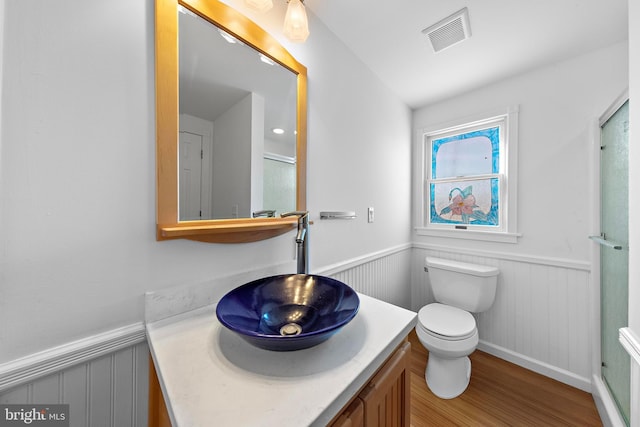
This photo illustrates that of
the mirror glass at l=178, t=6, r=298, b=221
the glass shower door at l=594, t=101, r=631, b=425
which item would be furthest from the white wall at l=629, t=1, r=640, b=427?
the mirror glass at l=178, t=6, r=298, b=221

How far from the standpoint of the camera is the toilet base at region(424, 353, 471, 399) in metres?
1.41

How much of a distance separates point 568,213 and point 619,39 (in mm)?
1019

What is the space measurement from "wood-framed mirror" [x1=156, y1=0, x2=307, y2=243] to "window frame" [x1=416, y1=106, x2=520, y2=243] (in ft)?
5.52

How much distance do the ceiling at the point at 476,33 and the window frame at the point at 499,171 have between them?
29 cm

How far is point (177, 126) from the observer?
74 cm

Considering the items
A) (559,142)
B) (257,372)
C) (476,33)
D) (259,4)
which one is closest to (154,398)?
(257,372)

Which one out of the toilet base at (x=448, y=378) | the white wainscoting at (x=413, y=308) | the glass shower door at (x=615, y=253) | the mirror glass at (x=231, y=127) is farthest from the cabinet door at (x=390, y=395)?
the glass shower door at (x=615, y=253)

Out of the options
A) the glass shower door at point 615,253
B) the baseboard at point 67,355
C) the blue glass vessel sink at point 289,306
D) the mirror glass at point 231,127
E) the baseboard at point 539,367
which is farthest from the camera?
the baseboard at point 539,367

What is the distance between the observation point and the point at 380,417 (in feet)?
2.03

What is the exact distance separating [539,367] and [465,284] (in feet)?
2.30

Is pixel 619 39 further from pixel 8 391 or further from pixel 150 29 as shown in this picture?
pixel 8 391

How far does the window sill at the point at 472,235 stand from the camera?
170 centimetres

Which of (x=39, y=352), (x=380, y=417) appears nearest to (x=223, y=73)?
(x=39, y=352)

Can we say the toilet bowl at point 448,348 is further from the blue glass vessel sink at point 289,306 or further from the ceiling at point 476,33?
the ceiling at point 476,33
